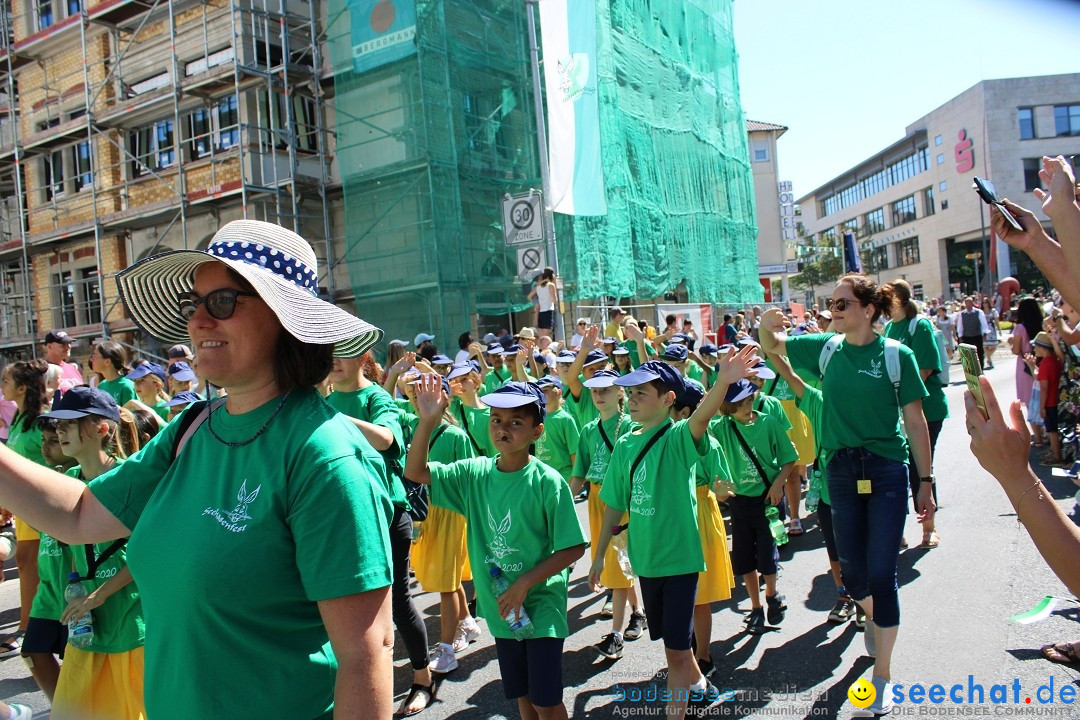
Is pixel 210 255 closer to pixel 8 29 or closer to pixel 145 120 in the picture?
pixel 145 120

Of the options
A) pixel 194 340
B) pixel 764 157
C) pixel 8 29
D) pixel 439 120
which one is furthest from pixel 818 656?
pixel 764 157

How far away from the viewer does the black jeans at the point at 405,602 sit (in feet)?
13.9

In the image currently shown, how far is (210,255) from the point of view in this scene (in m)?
1.76

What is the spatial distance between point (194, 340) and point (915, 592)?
17.2ft

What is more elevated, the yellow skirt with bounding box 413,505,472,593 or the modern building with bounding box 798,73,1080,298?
the modern building with bounding box 798,73,1080,298

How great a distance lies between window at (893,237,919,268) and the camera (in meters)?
68.0

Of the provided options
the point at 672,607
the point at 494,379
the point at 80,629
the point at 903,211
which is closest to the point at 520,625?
the point at 672,607

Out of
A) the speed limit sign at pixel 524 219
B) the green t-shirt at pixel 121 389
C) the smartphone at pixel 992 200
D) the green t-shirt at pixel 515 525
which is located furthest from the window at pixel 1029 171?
the green t-shirt at pixel 515 525

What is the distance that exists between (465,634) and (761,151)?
4323 centimetres

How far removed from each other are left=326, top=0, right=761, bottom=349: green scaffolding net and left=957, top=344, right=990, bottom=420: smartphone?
13992mm

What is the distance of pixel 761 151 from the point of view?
44094 mm

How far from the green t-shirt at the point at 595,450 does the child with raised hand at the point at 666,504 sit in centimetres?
146

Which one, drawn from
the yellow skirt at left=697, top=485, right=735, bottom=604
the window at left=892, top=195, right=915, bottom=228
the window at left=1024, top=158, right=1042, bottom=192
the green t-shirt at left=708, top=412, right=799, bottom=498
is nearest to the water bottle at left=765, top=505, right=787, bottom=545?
the green t-shirt at left=708, top=412, right=799, bottom=498

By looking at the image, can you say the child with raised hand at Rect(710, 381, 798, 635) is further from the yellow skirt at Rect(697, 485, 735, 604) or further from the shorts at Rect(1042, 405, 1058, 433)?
the shorts at Rect(1042, 405, 1058, 433)
